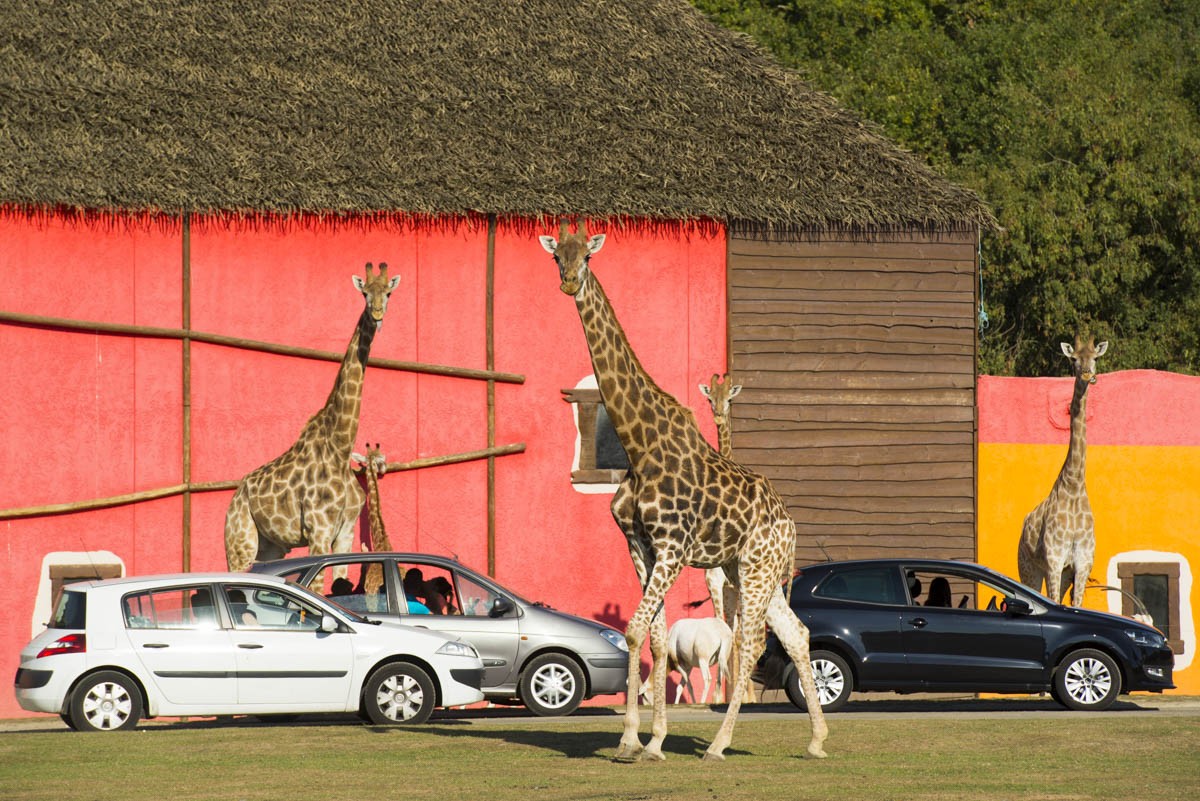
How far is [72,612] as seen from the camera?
15516 mm

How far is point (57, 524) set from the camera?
66.1ft

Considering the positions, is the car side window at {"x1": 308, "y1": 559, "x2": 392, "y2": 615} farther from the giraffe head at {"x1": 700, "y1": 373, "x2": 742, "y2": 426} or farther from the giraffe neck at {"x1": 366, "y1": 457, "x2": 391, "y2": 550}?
the giraffe head at {"x1": 700, "y1": 373, "x2": 742, "y2": 426}

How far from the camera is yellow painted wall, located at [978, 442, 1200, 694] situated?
22.2m

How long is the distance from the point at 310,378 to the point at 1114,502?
9.77 m

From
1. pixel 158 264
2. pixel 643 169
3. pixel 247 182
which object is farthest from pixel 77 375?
pixel 643 169

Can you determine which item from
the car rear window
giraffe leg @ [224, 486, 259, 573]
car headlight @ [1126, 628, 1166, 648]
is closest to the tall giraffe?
giraffe leg @ [224, 486, 259, 573]

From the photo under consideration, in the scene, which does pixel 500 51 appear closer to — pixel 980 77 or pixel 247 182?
pixel 247 182

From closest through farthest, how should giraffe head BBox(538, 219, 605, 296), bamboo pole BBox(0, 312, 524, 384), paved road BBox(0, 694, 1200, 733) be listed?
giraffe head BBox(538, 219, 605, 296), paved road BBox(0, 694, 1200, 733), bamboo pole BBox(0, 312, 524, 384)

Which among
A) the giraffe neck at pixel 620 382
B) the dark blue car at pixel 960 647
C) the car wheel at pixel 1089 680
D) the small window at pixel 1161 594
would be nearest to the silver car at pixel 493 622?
the dark blue car at pixel 960 647

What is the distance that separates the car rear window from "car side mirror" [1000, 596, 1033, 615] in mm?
8608

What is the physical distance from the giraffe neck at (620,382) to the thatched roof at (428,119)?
764cm

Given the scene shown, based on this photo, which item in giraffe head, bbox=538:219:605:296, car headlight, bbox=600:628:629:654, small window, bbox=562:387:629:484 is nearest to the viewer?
giraffe head, bbox=538:219:605:296

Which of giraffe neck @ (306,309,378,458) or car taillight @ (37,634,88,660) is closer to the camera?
car taillight @ (37,634,88,660)

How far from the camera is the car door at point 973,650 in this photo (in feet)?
57.9
